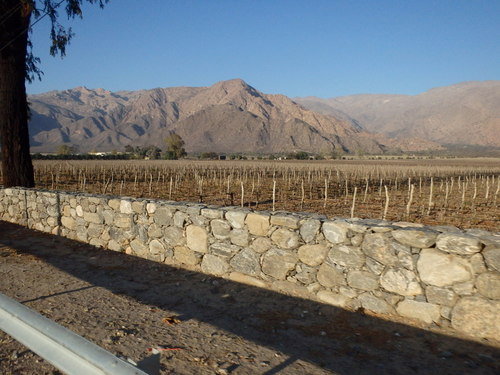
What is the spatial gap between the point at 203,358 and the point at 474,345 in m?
2.41

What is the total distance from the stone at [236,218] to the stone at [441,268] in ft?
7.29

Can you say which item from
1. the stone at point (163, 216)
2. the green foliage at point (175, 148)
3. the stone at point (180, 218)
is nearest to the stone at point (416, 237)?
the stone at point (180, 218)

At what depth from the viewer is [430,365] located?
3008 mm

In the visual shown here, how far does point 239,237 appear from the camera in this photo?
198 inches

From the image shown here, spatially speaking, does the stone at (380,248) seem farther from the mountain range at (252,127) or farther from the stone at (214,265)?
the mountain range at (252,127)

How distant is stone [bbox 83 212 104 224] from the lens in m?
6.88

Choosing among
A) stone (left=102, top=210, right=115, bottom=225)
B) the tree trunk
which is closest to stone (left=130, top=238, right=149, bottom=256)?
stone (left=102, top=210, right=115, bottom=225)

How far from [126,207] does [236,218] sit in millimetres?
2379

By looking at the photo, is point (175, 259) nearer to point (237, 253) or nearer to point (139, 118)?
point (237, 253)

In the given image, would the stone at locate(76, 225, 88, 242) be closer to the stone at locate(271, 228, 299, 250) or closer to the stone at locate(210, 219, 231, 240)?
the stone at locate(210, 219, 231, 240)

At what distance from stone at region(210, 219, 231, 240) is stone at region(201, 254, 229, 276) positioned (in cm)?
33

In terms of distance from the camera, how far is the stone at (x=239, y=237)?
496 cm

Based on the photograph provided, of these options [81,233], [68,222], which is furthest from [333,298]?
[68,222]

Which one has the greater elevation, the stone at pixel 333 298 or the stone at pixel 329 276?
the stone at pixel 329 276
